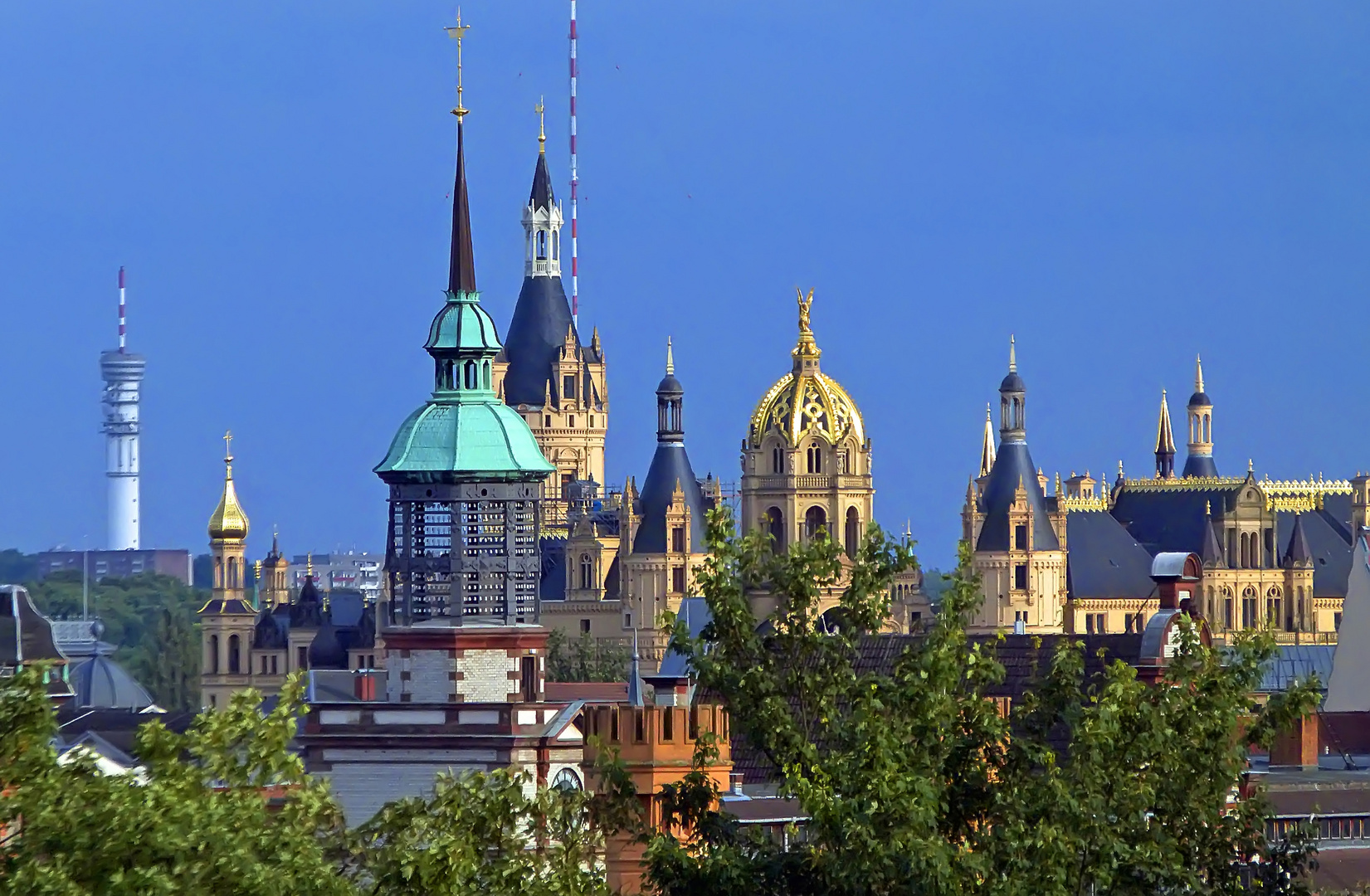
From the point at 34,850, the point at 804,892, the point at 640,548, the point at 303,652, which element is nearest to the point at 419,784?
the point at 804,892

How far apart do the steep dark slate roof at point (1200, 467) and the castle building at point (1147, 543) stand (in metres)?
A: 0.13

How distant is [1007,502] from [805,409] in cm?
920

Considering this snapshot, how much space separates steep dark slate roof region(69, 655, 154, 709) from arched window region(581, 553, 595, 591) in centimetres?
4958

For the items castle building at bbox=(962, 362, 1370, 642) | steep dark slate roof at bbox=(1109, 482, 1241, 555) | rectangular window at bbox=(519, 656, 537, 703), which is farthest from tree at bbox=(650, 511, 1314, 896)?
steep dark slate roof at bbox=(1109, 482, 1241, 555)

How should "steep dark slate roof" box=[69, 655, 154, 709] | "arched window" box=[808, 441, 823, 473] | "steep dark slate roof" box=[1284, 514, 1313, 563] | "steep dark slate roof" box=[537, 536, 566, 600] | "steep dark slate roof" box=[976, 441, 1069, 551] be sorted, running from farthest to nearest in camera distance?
"steep dark slate roof" box=[1284, 514, 1313, 563] → "steep dark slate roof" box=[537, 536, 566, 600] → "steep dark slate roof" box=[976, 441, 1069, 551] → "arched window" box=[808, 441, 823, 473] → "steep dark slate roof" box=[69, 655, 154, 709]

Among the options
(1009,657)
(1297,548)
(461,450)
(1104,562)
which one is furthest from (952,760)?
(1297,548)

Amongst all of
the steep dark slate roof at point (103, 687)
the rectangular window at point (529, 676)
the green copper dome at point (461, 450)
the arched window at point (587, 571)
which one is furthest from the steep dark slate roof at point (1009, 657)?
the arched window at point (587, 571)

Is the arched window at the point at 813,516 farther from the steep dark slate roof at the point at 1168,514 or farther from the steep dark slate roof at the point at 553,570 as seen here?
the steep dark slate roof at the point at 1168,514

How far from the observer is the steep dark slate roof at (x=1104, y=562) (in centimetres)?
17788

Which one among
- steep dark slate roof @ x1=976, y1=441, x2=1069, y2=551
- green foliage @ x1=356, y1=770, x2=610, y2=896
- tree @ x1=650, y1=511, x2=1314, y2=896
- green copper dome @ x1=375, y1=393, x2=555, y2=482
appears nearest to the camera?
green foliage @ x1=356, y1=770, x2=610, y2=896

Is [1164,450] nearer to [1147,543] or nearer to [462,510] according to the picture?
[1147,543]

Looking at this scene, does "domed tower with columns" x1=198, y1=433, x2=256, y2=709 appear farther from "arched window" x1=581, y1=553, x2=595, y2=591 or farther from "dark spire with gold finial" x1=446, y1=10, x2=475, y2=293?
"dark spire with gold finial" x1=446, y1=10, x2=475, y2=293

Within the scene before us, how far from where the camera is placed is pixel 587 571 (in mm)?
182250

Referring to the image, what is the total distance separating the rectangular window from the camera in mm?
62031
